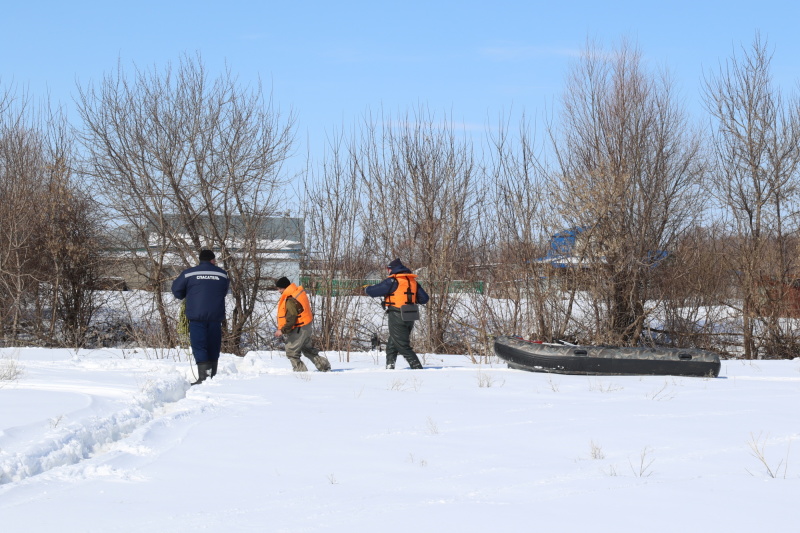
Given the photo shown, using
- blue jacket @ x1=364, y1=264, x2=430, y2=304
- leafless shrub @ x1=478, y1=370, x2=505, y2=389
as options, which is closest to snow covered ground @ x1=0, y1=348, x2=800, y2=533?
leafless shrub @ x1=478, y1=370, x2=505, y2=389

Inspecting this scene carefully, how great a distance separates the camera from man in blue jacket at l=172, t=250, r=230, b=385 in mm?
9859

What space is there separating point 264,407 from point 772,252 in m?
16.8

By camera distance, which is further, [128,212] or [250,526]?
[128,212]

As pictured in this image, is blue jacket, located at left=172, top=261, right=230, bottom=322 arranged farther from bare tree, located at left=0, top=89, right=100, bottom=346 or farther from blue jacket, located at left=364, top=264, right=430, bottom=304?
bare tree, located at left=0, top=89, right=100, bottom=346

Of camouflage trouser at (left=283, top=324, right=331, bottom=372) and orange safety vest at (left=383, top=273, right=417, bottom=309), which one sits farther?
orange safety vest at (left=383, top=273, right=417, bottom=309)

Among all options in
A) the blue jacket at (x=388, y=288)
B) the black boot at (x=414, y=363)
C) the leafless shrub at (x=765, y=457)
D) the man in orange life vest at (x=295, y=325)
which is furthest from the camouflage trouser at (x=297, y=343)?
the leafless shrub at (x=765, y=457)

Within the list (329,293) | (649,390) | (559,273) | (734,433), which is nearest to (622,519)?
(734,433)

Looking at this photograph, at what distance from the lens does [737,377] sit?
10828mm

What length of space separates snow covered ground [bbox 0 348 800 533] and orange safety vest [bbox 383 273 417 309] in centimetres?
305

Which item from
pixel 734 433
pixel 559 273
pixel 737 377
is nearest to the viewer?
pixel 734 433

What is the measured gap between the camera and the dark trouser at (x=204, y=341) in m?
9.81

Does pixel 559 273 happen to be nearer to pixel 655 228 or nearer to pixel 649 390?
pixel 655 228

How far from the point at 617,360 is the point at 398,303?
10.1 ft

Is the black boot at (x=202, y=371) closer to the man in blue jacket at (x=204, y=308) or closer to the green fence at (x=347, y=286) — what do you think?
the man in blue jacket at (x=204, y=308)
